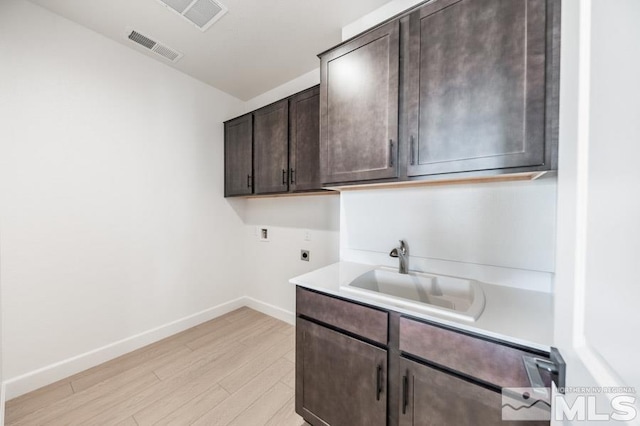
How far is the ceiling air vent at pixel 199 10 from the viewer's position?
1579 mm

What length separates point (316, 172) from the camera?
191 cm

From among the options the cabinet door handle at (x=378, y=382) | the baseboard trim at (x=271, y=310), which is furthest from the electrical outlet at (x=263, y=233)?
the cabinet door handle at (x=378, y=382)

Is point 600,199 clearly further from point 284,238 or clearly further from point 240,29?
point 284,238

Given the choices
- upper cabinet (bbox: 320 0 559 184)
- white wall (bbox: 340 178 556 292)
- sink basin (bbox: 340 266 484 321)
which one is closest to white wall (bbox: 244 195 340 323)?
white wall (bbox: 340 178 556 292)

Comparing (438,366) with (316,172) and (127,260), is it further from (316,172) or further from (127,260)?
(127,260)

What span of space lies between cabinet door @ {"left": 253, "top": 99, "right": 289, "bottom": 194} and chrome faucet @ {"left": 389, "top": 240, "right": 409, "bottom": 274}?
1094 millimetres

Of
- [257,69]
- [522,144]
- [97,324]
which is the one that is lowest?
[97,324]

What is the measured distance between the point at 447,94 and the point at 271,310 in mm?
2648

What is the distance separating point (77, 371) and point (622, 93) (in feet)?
10.1

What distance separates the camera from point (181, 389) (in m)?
1.67

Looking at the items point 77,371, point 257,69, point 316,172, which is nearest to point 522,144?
point 316,172

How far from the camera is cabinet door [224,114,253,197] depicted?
250cm

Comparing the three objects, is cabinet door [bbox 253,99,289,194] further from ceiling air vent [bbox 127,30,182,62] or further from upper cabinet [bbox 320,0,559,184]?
ceiling air vent [bbox 127,30,182,62]

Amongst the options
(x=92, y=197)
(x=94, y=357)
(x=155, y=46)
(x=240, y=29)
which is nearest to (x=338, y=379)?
(x=94, y=357)
